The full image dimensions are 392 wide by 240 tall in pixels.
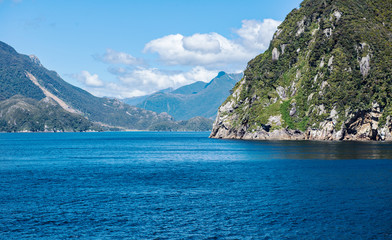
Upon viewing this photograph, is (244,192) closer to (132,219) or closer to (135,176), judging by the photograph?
(132,219)

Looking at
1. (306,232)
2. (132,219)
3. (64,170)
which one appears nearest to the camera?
(306,232)

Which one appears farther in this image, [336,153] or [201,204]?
[336,153]

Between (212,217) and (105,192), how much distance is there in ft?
83.5

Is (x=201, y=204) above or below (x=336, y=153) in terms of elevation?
below

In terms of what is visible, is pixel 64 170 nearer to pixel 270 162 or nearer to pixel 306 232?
pixel 270 162

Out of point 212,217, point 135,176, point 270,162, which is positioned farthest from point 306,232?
point 270,162

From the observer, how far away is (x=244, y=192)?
66.9 meters

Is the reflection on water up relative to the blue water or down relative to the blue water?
up

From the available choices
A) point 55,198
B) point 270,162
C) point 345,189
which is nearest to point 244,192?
point 345,189

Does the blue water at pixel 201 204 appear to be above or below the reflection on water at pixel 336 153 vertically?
below

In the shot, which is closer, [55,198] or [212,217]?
[212,217]

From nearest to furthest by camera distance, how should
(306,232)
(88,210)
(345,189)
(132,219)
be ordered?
(306,232) < (132,219) < (88,210) < (345,189)

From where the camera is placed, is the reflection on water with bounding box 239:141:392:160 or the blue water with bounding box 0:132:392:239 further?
the reflection on water with bounding box 239:141:392:160

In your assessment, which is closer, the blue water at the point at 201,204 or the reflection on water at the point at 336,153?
the blue water at the point at 201,204
